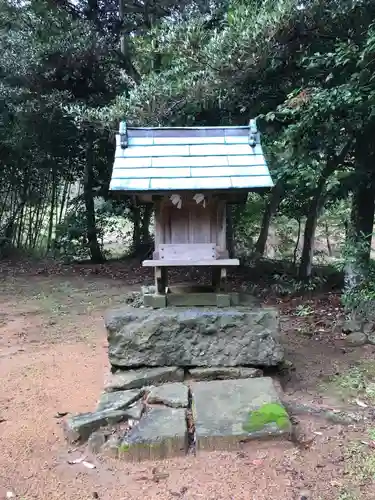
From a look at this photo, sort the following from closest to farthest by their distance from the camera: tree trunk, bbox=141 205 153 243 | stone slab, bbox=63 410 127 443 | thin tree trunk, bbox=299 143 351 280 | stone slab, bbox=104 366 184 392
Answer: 1. stone slab, bbox=63 410 127 443
2. stone slab, bbox=104 366 184 392
3. thin tree trunk, bbox=299 143 351 280
4. tree trunk, bbox=141 205 153 243

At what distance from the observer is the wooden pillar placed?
12.6ft

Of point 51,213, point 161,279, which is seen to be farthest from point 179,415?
point 51,213

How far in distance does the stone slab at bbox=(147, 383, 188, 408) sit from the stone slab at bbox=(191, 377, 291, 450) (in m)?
0.08

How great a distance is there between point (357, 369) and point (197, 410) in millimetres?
1843

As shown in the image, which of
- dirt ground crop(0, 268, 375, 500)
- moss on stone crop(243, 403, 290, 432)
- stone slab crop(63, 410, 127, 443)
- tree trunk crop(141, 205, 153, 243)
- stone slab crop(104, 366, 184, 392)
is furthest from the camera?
tree trunk crop(141, 205, 153, 243)

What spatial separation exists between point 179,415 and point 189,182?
1673mm

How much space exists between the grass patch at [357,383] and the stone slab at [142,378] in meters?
1.30

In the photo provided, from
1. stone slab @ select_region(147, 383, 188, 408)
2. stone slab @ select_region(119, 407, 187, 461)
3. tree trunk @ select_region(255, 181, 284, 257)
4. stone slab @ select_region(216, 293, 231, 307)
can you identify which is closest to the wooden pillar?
stone slab @ select_region(216, 293, 231, 307)

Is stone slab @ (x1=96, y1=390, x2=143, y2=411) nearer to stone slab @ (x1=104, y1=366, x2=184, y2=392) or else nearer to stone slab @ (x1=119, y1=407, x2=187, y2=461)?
stone slab @ (x1=104, y1=366, x2=184, y2=392)

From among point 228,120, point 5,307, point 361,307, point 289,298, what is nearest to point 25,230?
point 5,307

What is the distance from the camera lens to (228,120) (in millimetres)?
7301

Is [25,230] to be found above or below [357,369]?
above

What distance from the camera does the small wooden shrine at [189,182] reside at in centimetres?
349

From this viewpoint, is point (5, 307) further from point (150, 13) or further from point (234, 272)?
point (150, 13)
